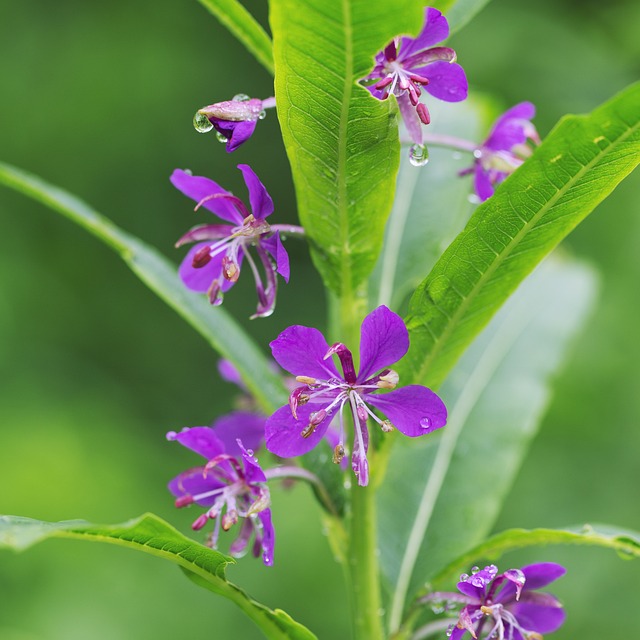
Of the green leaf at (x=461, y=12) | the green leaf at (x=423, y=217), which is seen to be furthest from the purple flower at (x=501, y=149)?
the green leaf at (x=423, y=217)

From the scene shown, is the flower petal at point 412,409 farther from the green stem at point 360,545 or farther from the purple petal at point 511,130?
the purple petal at point 511,130

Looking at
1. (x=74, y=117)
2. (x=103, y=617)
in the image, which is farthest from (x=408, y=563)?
(x=74, y=117)

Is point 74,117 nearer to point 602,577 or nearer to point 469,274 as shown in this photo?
point 602,577

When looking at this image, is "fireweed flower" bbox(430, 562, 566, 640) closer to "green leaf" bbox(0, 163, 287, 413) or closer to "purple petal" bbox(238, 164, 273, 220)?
"green leaf" bbox(0, 163, 287, 413)

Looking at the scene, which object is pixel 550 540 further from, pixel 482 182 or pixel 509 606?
pixel 482 182

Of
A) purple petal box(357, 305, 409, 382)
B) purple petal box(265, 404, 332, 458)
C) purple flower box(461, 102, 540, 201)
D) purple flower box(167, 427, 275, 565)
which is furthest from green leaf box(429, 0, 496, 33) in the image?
purple flower box(167, 427, 275, 565)

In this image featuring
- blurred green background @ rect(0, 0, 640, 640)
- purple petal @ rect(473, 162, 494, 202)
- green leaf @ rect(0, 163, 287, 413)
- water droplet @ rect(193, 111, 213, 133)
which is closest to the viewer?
water droplet @ rect(193, 111, 213, 133)
